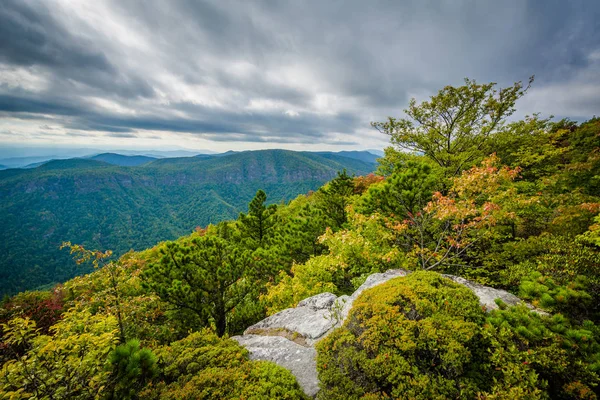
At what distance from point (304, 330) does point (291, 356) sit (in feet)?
4.52

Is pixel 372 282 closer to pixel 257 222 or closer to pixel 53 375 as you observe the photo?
pixel 53 375

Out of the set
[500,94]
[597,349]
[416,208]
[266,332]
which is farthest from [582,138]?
[266,332]

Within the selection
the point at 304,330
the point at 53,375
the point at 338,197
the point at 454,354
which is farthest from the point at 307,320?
the point at 338,197

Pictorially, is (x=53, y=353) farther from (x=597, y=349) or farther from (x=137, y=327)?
(x=597, y=349)

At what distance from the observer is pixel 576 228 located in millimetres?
7824

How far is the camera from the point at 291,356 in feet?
17.5

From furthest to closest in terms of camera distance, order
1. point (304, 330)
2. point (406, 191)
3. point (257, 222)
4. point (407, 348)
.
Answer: point (257, 222) → point (406, 191) → point (304, 330) → point (407, 348)

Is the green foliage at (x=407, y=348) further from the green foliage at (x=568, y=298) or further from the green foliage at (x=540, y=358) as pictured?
the green foliage at (x=568, y=298)

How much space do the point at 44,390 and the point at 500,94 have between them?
72.0 ft

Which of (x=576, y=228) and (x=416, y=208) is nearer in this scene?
(x=576, y=228)

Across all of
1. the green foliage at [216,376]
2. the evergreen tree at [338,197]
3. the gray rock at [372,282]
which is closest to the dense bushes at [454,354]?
the green foliage at [216,376]

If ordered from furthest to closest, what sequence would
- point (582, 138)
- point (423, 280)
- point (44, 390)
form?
point (582, 138), point (423, 280), point (44, 390)

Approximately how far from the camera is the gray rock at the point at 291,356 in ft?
14.9

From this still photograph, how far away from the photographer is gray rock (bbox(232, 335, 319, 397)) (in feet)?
14.9
